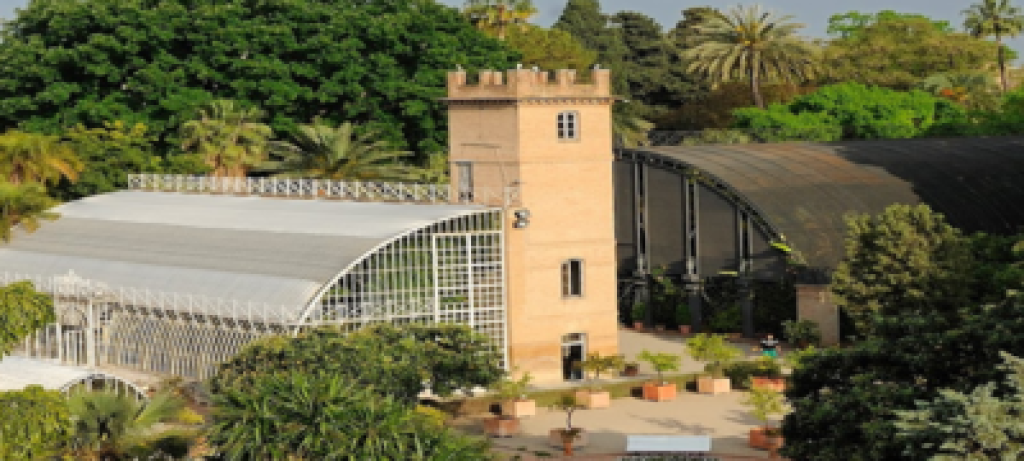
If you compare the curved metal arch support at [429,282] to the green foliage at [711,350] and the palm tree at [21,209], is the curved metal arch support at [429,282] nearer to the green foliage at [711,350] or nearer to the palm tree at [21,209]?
the green foliage at [711,350]

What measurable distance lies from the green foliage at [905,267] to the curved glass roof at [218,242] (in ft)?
33.0

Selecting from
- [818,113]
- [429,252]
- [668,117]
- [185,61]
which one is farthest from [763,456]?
[668,117]

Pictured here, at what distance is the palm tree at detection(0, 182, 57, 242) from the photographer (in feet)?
188

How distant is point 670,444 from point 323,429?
1178 cm

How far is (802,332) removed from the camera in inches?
2066

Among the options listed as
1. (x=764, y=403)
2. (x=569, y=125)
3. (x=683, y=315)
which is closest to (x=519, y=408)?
(x=764, y=403)

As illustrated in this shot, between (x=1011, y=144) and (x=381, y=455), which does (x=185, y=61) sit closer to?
(x=1011, y=144)

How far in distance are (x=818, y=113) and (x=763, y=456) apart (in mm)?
53396

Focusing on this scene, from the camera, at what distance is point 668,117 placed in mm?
103625

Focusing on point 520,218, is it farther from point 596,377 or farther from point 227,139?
point 227,139

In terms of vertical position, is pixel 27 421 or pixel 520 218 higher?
pixel 520 218

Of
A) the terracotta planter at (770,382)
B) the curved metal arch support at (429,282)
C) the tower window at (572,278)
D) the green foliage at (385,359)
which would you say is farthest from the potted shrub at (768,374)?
the green foliage at (385,359)

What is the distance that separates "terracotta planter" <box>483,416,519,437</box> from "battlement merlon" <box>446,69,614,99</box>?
31.0 feet

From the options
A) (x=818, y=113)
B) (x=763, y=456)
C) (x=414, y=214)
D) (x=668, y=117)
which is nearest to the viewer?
(x=763, y=456)
